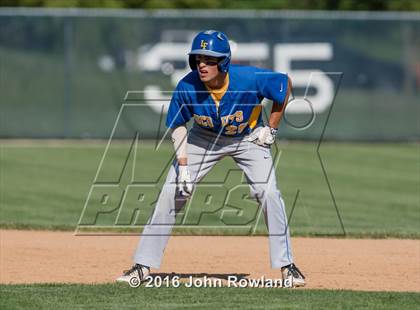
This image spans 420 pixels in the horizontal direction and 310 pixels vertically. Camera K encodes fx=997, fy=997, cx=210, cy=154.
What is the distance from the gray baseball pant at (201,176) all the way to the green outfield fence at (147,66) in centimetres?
1334

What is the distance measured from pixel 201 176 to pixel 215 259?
68.9 inches

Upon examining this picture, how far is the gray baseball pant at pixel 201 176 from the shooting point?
319 inches

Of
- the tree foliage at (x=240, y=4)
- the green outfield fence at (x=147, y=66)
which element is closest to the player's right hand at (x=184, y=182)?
the green outfield fence at (x=147, y=66)

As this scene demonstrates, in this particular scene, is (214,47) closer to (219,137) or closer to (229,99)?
(229,99)

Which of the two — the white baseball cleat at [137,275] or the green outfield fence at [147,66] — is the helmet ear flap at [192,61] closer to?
the white baseball cleat at [137,275]

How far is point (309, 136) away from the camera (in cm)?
2233

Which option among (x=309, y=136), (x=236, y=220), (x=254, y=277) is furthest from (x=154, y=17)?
(x=254, y=277)

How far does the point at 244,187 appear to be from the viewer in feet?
50.2

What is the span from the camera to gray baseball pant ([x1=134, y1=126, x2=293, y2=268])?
26.6 feet

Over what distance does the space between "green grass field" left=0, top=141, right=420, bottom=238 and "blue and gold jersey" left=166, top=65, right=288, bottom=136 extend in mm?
3881

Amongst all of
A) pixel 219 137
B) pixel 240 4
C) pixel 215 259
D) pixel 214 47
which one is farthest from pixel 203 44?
pixel 240 4

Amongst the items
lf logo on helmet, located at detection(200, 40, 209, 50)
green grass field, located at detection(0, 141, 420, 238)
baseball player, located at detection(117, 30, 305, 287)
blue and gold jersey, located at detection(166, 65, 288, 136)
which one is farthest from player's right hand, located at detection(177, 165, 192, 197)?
green grass field, located at detection(0, 141, 420, 238)

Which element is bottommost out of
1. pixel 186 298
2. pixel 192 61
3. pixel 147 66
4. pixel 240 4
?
pixel 240 4

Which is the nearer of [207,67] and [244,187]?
[207,67]
